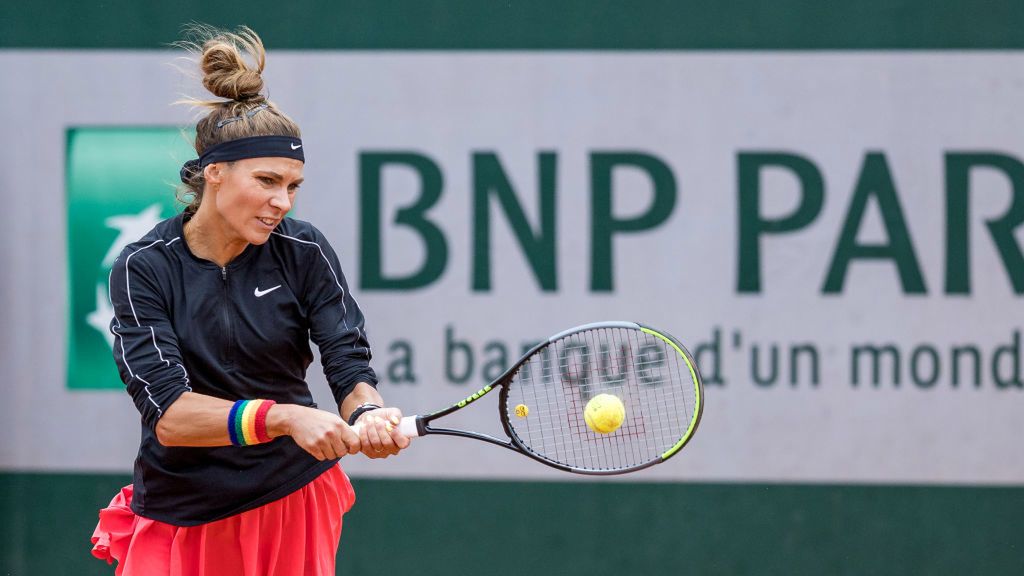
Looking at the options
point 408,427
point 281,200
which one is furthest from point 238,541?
point 281,200

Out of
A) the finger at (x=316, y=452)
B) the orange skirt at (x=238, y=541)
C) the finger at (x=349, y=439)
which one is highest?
the finger at (x=349, y=439)

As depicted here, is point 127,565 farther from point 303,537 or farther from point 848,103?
point 848,103

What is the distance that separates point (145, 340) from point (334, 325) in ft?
1.19

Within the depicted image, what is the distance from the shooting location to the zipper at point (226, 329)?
2.29 meters

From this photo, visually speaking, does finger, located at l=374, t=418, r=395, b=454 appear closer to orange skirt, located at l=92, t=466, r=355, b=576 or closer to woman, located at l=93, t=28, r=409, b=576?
woman, located at l=93, t=28, r=409, b=576

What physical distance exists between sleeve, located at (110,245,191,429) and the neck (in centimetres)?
11

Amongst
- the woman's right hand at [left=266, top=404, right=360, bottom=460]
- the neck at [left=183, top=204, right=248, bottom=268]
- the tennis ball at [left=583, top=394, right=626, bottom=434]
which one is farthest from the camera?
the tennis ball at [left=583, top=394, right=626, bottom=434]

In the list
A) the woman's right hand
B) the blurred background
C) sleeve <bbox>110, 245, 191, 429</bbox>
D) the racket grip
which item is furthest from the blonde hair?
the blurred background

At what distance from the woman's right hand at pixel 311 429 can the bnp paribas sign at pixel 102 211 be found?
195 cm

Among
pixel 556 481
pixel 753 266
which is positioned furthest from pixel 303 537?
pixel 753 266

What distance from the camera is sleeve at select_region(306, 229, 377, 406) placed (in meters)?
2.40

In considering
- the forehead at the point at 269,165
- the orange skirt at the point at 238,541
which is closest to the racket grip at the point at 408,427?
the orange skirt at the point at 238,541
